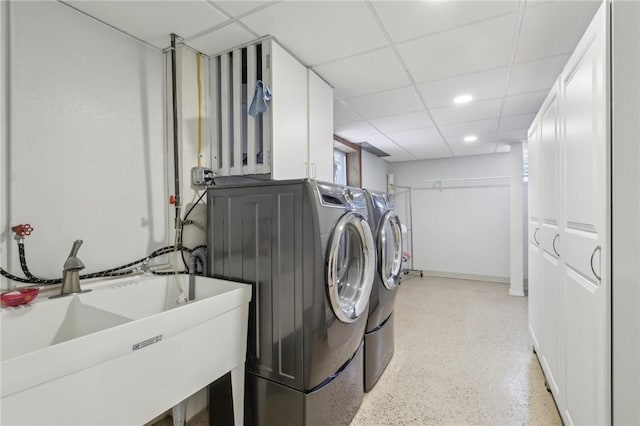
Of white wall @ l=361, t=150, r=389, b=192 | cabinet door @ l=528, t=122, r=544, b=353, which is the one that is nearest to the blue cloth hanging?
cabinet door @ l=528, t=122, r=544, b=353

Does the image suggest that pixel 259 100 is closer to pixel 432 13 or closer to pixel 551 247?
pixel 432 13

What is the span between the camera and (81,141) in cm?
146

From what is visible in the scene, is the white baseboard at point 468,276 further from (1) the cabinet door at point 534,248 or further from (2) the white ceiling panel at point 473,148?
(1) the cabinet door at point 534,248

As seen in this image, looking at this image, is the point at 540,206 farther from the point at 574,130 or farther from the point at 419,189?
the point at 419,189

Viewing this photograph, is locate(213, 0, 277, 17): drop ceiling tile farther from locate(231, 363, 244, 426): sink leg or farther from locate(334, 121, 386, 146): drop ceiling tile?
locate(334, 121, 386, 146): drop ceiling tile

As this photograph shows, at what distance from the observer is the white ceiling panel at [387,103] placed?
8.48 feet

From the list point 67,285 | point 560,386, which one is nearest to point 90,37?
point 67,285

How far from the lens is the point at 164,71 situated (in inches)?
72.3

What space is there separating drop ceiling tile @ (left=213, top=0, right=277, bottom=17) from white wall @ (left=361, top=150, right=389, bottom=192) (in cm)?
318

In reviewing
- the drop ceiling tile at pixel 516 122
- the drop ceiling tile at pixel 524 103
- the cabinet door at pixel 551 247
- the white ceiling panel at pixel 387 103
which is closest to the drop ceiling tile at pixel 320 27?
the white ceiling panel at pixel 387 103

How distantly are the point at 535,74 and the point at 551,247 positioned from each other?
53.2 inches

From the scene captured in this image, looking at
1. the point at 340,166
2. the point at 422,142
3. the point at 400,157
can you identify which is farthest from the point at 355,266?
the point at 400,157

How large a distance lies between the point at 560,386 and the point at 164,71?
9.58ft

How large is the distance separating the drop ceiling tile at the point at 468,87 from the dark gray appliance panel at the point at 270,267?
5.76 feet
